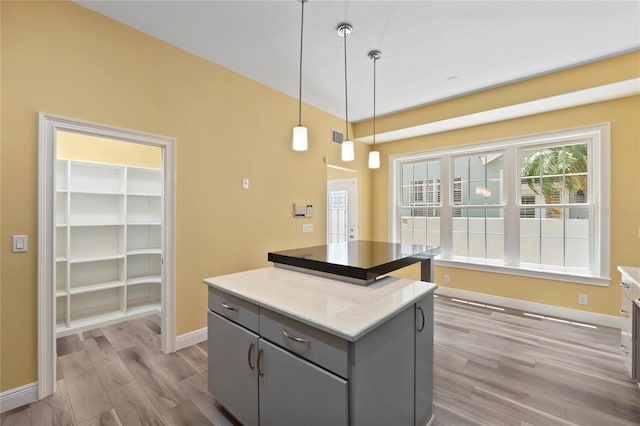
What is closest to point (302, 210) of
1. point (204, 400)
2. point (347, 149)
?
point (347, 149)

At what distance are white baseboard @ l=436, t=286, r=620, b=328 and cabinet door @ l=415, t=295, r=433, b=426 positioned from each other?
2.94m

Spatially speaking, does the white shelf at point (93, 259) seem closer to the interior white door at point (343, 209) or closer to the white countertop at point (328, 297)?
the white countertop at point (328, 297)

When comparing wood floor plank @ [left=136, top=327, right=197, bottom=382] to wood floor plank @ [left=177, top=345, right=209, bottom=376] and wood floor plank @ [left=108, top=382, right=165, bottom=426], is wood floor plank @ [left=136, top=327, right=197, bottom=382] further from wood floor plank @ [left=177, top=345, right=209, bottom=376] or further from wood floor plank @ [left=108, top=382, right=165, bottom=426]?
wood floor plank @ [left=108, top=382, right=165, bottom=426]

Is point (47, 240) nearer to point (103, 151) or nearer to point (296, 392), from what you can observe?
point (103, 151)

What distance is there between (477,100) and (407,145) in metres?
1.44

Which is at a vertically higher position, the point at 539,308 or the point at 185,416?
the point at 539,308

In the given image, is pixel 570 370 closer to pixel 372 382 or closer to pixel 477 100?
pixel 372 382

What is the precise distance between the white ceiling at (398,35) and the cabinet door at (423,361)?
7.43 feet

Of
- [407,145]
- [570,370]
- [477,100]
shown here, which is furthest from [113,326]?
[477,100]

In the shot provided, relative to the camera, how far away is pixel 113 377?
2322 mm

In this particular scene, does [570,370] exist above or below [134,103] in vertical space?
below

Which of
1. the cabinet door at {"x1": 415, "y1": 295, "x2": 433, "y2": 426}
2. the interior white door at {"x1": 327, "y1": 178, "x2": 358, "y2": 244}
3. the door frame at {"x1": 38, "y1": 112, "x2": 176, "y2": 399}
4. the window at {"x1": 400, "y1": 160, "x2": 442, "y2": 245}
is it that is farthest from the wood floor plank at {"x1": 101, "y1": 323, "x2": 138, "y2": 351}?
the window at {"x1": 400, "y1": 160, "x2": 442, "y2": 245}

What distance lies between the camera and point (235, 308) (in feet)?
5.43

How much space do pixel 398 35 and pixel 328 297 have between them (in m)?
2.40
